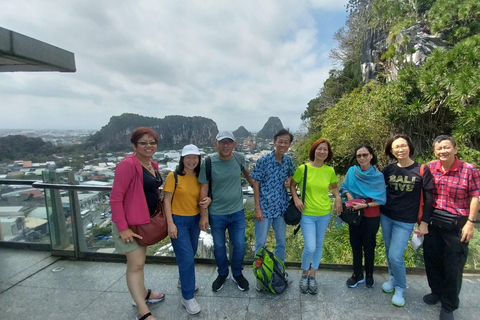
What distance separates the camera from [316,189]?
2414 mm

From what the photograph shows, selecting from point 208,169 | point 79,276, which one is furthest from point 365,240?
point 79,276

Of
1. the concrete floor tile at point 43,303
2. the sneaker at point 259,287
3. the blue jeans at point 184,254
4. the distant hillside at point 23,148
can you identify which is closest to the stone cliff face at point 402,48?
the sneaker at point 259,287

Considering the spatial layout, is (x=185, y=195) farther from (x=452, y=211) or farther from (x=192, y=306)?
(x=452, y=211)

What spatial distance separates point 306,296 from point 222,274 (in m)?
0.86

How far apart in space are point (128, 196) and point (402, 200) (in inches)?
93.8

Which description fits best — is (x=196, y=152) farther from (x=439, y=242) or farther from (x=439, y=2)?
(x=439, y=2)

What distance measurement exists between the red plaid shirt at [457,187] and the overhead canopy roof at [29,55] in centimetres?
356

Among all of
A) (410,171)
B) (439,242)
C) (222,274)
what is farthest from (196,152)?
(439,242)

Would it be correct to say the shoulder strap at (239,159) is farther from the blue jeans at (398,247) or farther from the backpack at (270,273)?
the blue jeans at (398,247)

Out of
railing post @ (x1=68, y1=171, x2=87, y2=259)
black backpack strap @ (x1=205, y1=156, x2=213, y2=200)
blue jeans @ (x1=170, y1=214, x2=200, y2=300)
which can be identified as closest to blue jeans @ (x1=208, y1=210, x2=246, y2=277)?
blue jeans @ (x1=170, y1=214, x2=200, y2=300)

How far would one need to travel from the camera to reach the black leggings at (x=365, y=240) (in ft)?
7.98

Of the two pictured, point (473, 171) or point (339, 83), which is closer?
point (473, 171)

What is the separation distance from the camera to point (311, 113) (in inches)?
1240

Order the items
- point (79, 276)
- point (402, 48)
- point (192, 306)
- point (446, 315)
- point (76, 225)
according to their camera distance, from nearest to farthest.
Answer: point (446, 315) → point (192, 306) → point (79, 276) → point (76, 225) → point (402, 48)
